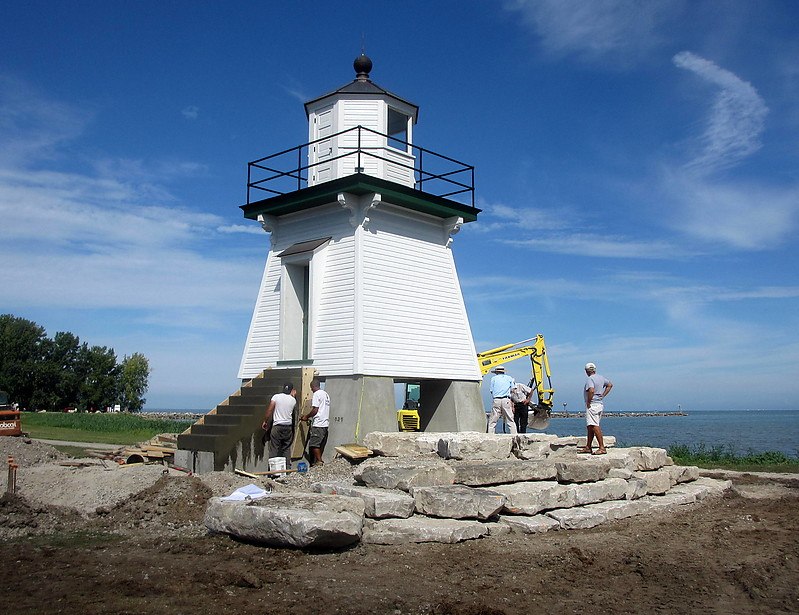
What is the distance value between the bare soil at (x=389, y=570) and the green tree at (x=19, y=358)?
74.3m

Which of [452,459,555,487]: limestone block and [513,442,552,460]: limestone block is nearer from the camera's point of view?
[452,459,555,487]: limestone block

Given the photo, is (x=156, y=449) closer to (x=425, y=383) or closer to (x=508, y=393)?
(x=425, y=383)

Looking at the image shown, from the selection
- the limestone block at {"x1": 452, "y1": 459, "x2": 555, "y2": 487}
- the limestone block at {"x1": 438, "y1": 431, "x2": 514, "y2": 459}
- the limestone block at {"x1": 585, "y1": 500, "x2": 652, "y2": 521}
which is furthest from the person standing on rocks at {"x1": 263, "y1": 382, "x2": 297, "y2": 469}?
the limestone block at {"x1": 585, "y1": 500, "x2": 652, "y2": 521}

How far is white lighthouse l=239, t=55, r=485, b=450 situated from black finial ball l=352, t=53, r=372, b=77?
3 cm

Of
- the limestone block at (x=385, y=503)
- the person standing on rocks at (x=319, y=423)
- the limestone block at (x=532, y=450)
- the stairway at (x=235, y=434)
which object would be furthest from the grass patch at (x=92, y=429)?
the limestone block at (x=385, y=503)

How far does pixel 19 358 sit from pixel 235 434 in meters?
73.3

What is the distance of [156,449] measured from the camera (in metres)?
17.8

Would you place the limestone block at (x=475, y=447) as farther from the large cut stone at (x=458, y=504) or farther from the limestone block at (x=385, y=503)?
the large cut stone at (x=458, y=504)

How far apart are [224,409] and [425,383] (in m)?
5.41

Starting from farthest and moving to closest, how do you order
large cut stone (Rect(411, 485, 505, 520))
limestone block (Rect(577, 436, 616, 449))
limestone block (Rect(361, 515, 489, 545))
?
limestone block (Rect(577, 436, 616, 449)) → large cut stone (Rect(411, 485, 505, 520)) → limestone block (Rect(361, 515, 489, 545))

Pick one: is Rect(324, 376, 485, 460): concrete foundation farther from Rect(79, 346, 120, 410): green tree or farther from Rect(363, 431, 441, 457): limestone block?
Rect(79, 346, 120, 410): green tree

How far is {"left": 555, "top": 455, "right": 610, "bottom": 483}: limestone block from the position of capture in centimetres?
1205

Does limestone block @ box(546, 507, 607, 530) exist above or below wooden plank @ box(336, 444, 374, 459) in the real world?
below

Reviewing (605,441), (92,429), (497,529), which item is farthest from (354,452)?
(92,429)
